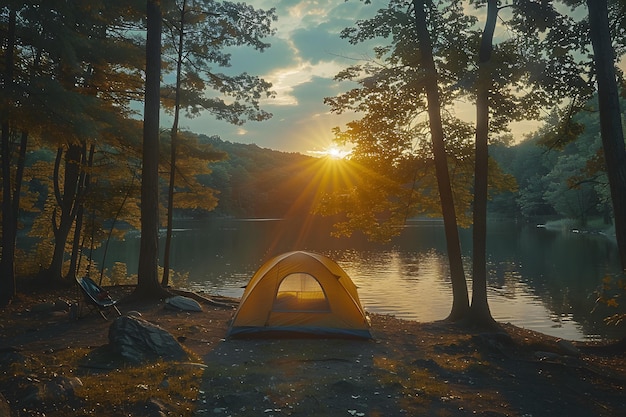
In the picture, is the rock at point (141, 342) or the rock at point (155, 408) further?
the rock at point (141, 342)

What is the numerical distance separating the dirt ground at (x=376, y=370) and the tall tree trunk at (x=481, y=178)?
1075mm

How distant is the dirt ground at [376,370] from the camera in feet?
19.9

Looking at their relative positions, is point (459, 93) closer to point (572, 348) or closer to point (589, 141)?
point (572, 348)

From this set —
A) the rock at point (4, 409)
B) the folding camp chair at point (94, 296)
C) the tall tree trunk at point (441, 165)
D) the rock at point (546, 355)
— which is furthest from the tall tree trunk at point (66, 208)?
the rock at point (546, 355)

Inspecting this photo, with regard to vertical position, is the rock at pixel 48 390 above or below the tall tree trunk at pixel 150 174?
below

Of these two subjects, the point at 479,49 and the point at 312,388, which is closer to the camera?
the point at 312,388

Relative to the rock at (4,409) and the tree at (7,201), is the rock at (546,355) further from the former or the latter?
the tree at (7,201)

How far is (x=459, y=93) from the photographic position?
43.8ft

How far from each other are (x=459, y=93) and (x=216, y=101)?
9.00 metres

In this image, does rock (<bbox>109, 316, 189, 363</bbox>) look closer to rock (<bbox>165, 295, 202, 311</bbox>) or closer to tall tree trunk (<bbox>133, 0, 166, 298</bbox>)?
rock (<bbox>165, 295, 202, 311</bbox>)

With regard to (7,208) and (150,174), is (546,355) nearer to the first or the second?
(150,174)

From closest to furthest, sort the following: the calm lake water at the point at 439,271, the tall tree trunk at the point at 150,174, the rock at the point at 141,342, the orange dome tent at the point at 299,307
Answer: the rock at the point at 141,342 → the orange dome tent at the point at 299,307 → the tall tree trunk at the point at 150,174 → the calm lake water at the point at 439,271

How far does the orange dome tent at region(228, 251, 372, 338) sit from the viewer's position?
32.7 ft

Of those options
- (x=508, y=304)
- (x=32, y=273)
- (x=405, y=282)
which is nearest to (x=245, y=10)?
(x=32, y=273)
